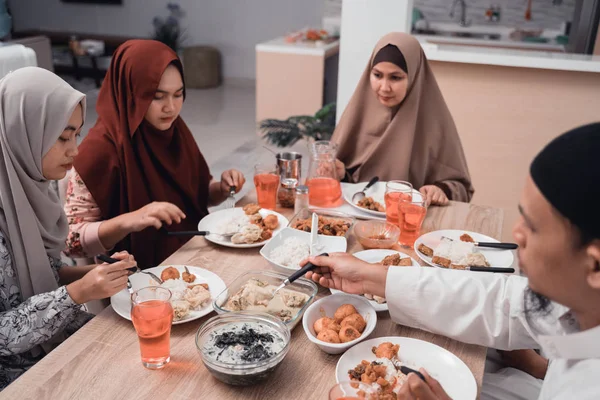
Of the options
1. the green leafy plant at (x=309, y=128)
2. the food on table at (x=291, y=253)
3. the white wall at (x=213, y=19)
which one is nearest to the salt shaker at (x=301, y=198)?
the food on table at (x=291, y=253)

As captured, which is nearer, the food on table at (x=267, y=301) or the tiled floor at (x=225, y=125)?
the food on table at (x=267, y=301)

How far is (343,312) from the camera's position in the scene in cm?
133

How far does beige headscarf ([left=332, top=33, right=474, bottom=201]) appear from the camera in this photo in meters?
2.39

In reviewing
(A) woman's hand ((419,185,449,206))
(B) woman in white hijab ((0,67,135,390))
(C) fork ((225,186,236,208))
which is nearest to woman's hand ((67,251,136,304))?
(B) woman in white hijab ((0,67,135,390))

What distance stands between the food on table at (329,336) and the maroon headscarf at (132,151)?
0.97 metres

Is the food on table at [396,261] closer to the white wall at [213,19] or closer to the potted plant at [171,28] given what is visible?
the white wall at [213,19]

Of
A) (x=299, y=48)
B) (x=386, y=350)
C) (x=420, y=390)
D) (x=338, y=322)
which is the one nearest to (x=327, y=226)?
(x=338, y=322)

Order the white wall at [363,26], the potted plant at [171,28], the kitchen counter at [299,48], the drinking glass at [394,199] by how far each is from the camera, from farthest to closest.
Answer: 1. the potted plant at [171,28]
2. the kitchen counter at [299,48]
3. the white wall at [363,26]
4. the drinking glass at [394,199]

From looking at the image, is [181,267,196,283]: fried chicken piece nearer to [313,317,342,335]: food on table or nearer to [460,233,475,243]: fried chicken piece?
[313,317,342,335]: food on table

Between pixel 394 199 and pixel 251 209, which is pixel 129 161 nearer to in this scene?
pixel 251 209

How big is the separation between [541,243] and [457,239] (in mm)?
902

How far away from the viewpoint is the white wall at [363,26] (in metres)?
3.44

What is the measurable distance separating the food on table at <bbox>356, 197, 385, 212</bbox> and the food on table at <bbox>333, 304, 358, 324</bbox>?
0.72 metres

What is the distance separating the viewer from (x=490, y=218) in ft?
6.74
